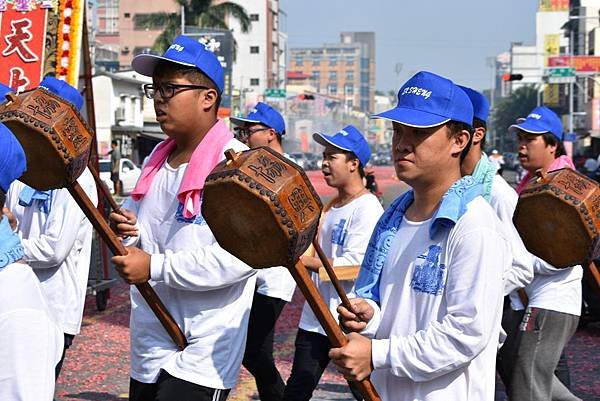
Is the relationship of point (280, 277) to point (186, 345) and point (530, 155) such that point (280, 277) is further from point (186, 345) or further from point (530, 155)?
point (186, 345)

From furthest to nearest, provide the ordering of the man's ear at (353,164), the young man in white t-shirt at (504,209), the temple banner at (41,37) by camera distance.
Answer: the temple banner at (41,37) < the man's ear at (353,164) < the young man in white t-shirt at (504,209)

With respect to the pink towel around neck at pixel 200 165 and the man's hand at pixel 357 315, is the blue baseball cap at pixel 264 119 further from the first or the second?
the man's hand at pixel 357 315

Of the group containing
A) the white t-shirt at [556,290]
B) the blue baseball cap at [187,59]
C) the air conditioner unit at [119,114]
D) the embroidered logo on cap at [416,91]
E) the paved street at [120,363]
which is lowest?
the air conditioner unit at [119,114]

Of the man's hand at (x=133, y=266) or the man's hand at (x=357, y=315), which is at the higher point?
the man's hand at (x=133, y=266)

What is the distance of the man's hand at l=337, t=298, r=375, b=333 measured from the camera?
3.50m

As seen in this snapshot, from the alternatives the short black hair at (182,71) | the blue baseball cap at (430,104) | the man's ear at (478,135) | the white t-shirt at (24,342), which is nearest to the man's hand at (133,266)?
the short black hair at (182,71)

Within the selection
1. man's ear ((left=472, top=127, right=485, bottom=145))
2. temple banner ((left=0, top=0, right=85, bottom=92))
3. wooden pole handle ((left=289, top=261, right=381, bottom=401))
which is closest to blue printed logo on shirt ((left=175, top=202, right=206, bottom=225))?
wooden pole handle ((left=289, top=261, right=381, bottom=401))

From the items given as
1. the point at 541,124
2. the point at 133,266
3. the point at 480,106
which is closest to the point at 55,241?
the point at 133,266

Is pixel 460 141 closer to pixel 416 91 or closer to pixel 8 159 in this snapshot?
pixel 416 91

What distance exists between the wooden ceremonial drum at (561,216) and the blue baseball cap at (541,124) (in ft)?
7.59

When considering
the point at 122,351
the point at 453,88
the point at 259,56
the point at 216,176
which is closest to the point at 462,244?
the point at 453,88

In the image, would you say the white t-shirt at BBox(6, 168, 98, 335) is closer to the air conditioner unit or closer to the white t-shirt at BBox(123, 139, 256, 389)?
the white t-shirt at BBox(123, 139, 256, 389)

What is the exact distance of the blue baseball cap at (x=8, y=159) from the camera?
239cm

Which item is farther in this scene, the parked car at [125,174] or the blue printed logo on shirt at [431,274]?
the parked car at [125,174]
